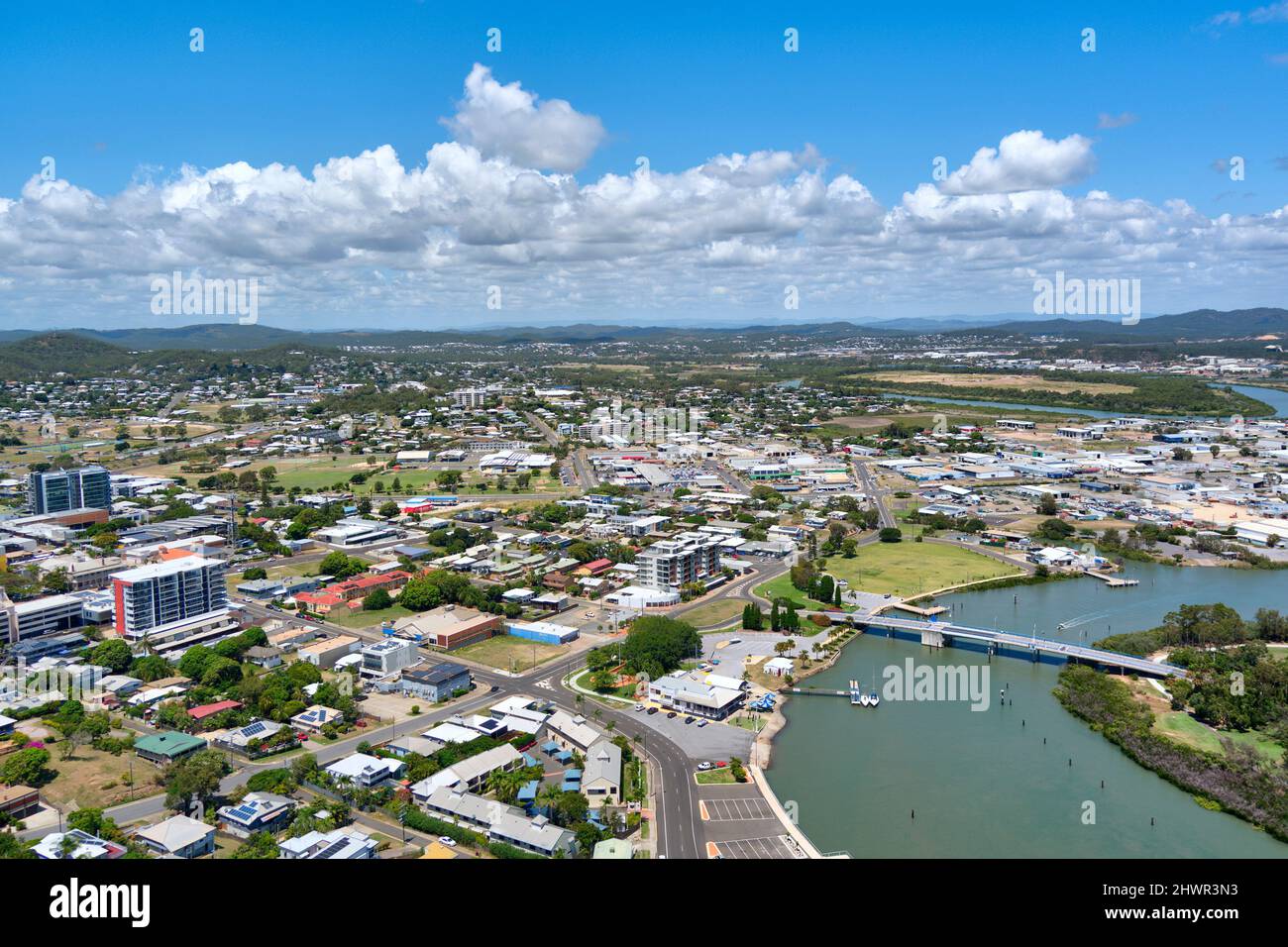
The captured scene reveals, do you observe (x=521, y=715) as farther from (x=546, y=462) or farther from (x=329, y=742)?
(x=546, y=462)

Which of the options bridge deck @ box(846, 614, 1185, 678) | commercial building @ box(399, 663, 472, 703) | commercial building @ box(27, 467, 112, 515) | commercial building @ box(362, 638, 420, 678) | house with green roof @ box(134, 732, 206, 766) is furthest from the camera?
commercial building @ box(27, 467, 112, 515)

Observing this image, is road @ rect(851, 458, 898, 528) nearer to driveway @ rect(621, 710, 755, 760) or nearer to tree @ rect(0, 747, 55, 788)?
driveway @ rect(621, 710, 755, 760)

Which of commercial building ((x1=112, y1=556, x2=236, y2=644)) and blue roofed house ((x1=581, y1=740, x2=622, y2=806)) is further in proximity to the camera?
commercial building ((x1=112, y1=556, x2=236, y2=644))

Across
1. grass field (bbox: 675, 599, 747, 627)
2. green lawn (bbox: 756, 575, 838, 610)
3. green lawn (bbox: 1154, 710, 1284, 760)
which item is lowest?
green lawn (bbox: 1154, 710, 1284, 760)

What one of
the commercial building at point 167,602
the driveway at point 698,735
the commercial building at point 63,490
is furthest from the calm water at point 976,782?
the commercial building at point 63,490

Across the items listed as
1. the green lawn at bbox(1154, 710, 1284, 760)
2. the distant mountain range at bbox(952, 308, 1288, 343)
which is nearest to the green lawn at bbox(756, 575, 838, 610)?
the green lawn at bbox(1154, 710, 1284, 760)

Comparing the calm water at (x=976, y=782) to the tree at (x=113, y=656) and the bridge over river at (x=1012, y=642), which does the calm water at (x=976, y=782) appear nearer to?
the bridge over river at (x=1012, y=642)
